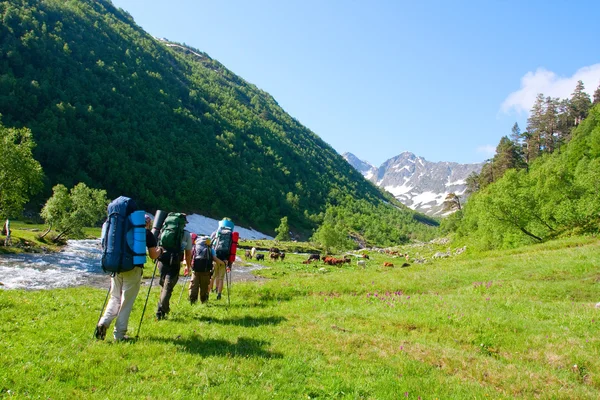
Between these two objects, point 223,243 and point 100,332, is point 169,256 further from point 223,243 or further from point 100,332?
point 223,243

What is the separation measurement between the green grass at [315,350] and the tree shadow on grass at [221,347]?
29 mm

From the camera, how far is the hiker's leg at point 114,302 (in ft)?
27.2

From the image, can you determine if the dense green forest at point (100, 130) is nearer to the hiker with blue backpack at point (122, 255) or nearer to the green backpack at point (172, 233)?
the green backpack at point (172, 233)

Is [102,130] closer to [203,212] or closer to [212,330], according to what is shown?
[203,212]

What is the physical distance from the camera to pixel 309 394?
21.9 feet

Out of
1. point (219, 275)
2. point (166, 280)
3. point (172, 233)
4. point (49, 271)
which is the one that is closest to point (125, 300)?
point (166, 280)

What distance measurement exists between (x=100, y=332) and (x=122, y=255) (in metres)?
2.11

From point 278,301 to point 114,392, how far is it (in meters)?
11.2

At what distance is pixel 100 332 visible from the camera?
8.40m

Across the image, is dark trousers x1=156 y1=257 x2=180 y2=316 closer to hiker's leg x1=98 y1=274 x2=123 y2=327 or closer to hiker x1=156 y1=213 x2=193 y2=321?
hiker x1=156 y1=213 x2=193 y2=321

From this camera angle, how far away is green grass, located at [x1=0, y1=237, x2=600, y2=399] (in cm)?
652

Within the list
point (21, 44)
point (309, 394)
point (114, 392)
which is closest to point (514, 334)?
point (309, 394)

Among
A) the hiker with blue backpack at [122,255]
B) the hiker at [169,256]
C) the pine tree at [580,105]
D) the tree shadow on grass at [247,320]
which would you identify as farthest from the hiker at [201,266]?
the pine tree at [580,105]

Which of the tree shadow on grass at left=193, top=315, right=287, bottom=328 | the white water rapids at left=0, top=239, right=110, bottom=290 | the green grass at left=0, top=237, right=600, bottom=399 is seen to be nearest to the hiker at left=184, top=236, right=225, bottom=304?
the green grass at left=0, top=237, right=600, bottom=399
